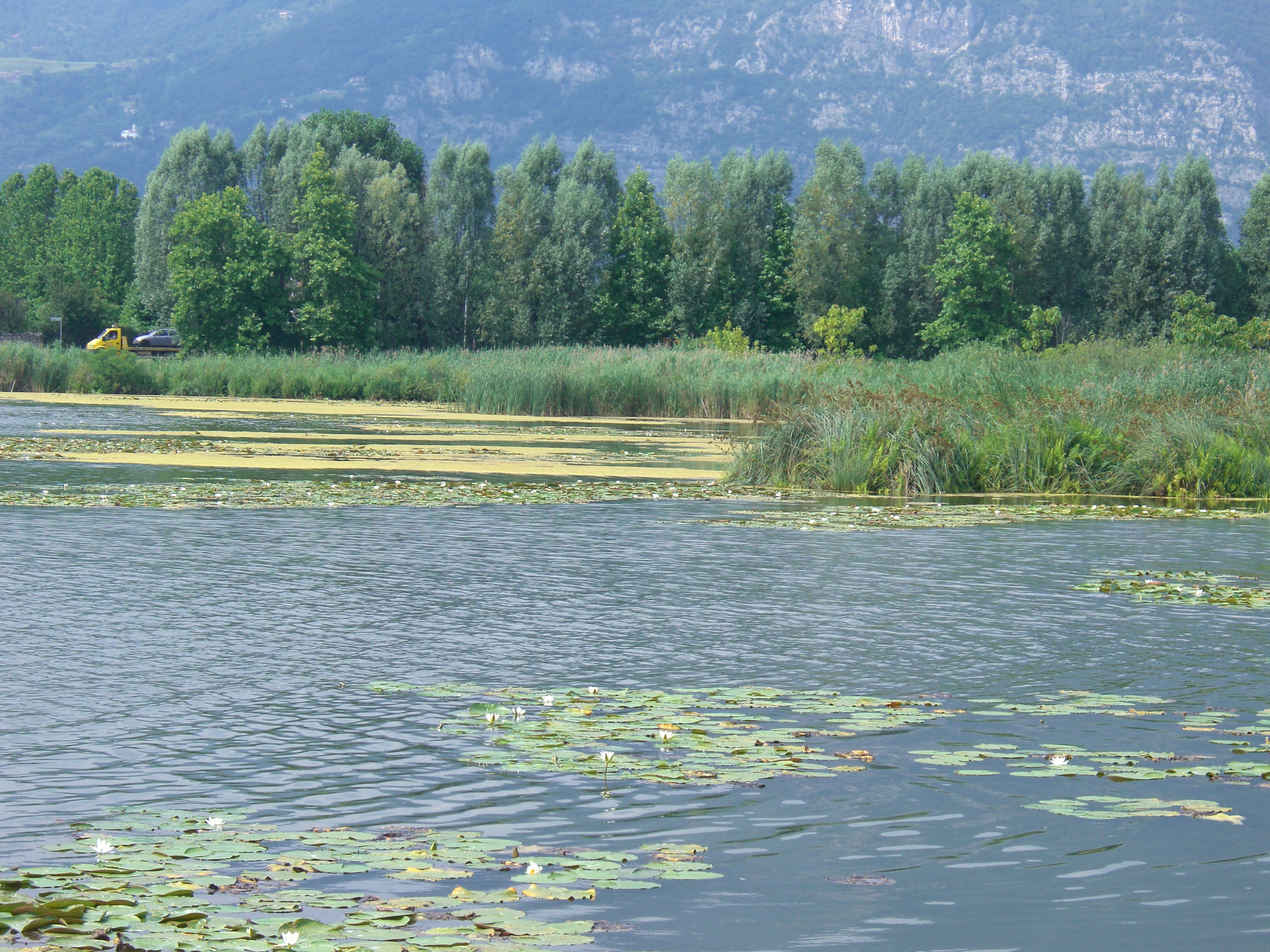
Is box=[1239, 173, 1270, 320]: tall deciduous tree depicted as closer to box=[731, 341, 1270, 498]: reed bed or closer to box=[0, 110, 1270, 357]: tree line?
box=[0, 110, 1270, 357]: tree line

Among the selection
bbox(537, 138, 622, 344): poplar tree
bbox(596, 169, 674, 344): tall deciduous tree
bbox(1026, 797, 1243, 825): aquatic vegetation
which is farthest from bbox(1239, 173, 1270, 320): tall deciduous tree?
bbox(1026, 797, 1243, 825): aquatic vegetation

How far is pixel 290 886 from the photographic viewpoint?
15.3 feet

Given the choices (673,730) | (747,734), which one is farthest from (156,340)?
(747,734)

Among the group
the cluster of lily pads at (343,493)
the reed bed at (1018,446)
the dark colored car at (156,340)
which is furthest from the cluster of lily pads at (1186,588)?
the dark colored car at (156,340)

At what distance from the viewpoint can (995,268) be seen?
77.2 meters

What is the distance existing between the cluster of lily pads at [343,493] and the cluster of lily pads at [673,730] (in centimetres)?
961

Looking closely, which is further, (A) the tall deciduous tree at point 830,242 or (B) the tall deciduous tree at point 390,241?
(A) the tall deciduous tree at point 830,242

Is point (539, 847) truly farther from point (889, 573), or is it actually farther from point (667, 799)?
point (889, 573)

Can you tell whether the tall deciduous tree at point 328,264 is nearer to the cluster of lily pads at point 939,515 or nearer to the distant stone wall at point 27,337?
the distant stone wall at point 27,337

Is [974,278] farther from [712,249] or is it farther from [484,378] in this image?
[484,378]

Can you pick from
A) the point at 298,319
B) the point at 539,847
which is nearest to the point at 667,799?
the point at 539,847

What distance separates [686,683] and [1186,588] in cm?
530

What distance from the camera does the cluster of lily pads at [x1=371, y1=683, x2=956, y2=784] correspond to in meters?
6.16

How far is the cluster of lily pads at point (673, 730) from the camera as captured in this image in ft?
20.2
